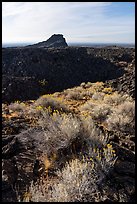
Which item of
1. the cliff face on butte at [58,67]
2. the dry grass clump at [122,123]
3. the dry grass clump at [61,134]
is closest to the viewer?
the dry grass clump at [61,134]

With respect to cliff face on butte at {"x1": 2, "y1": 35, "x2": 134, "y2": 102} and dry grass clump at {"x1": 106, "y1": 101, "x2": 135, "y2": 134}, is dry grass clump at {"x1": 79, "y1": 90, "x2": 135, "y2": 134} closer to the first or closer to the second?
dry grass clump at {"x1": 106, "y1": 101, "x2": 135, "y2": 134}

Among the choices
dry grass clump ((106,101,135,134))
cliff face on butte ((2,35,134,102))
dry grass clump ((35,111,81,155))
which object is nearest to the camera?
dry grass clump ((35,111,81,155))

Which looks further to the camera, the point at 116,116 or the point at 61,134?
the point at 116,116

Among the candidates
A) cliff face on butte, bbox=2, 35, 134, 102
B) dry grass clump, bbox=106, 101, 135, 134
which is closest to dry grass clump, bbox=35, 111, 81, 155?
dry grass clump, bbox=106, 101, 135, 134

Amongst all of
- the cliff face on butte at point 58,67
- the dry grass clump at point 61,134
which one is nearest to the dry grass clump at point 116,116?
the dry grass clump at point 61,134

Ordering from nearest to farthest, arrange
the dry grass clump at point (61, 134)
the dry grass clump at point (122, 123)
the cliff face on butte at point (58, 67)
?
the dry grass clump at point (61, 134), the dry grass clump at point (122, 123), the cliff face on butte at point (58, 67)

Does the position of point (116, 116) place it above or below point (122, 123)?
above

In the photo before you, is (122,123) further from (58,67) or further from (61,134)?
(58,67)

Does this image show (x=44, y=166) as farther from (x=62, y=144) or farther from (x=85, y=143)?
(x=85, y=143)

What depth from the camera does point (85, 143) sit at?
5.78 metres

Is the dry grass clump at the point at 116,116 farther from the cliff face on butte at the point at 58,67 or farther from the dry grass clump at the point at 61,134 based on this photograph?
the cliff face on butte at the point at 58,67

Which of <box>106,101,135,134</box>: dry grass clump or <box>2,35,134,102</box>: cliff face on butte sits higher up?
<box>2,35,134,102</box>: cliff face on butte

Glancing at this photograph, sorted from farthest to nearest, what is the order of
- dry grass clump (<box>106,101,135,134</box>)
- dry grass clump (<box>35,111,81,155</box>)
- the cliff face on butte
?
the cliff face on butte
dry grass clump (<box>106,101,135,134</box>)
dry grass clump (<box>35,111,81,155</box>)

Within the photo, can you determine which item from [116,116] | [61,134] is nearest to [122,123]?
[116,116]
